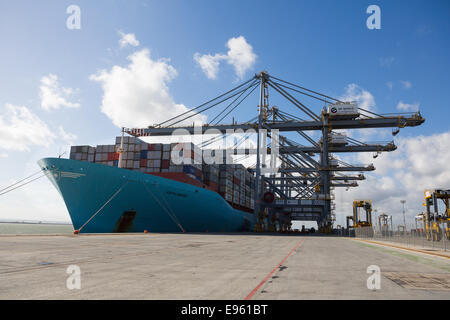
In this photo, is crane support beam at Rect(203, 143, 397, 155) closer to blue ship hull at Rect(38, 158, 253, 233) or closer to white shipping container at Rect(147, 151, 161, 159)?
white shipping container at Rect(147, 151, 161, 159)

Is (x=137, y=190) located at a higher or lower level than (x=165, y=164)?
lower

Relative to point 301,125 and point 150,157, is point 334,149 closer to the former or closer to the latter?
point 301,125

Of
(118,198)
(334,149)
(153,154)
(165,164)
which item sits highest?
(334,149)

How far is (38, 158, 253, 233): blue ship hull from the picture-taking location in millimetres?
24453

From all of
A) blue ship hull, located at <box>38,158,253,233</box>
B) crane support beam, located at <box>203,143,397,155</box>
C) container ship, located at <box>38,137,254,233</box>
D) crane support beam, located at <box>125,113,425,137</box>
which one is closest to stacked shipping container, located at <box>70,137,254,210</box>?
container ship, located at <box>38,137,254,233</box>

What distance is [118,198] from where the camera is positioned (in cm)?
2592

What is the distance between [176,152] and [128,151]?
542cm

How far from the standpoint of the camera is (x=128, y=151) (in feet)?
112

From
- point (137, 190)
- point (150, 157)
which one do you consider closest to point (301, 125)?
point (150, 157)

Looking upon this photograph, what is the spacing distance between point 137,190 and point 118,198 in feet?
5.69

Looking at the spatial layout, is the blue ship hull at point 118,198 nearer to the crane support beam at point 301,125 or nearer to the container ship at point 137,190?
the container ship at point 137,190

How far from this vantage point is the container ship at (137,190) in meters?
24.6

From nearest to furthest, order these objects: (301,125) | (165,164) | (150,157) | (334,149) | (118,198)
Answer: (118,198) < (165,164) < (150,157) < (301,125) < (334,149)
